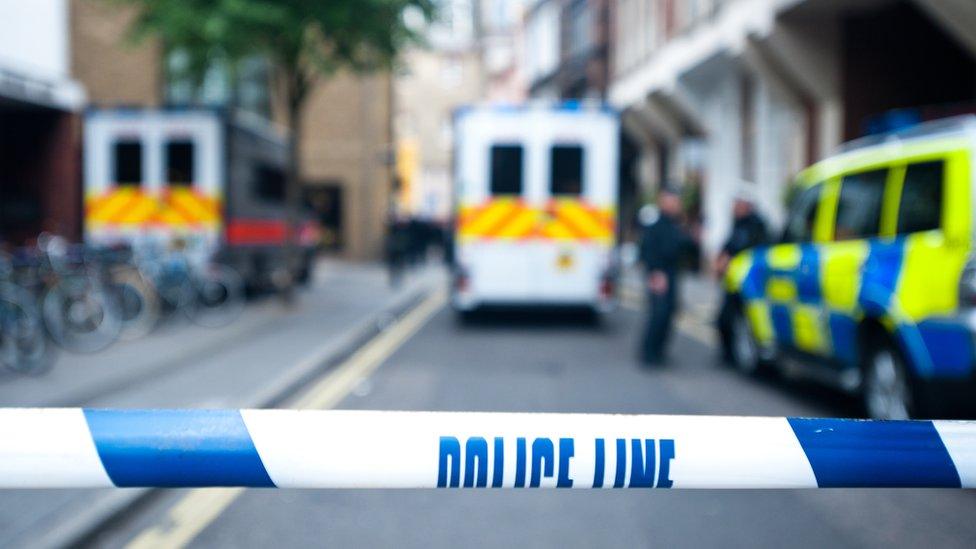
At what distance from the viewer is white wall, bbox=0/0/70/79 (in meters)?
18.4

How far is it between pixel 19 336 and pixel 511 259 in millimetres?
6534

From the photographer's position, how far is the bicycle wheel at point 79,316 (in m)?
10.9

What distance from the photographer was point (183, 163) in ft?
52.5

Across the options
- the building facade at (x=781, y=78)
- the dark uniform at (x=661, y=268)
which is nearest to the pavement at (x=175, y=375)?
the dark uniform at (x=661, y=268)

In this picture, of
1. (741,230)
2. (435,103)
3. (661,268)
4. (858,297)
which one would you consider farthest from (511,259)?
(435,103)

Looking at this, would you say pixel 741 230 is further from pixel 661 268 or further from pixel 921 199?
pixel 921 199

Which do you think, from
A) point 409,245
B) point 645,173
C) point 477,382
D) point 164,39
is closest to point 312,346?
point 477,382

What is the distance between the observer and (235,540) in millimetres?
4672

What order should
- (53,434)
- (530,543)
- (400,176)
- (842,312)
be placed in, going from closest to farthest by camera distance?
1. (53,434)
2. (530,543)
3. (842,312)
4. (400,176)

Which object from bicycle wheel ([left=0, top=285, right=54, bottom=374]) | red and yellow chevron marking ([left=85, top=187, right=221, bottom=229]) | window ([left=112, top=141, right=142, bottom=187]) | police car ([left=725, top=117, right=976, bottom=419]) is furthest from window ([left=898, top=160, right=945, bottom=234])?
window ([left=112, top=141, right=142, bottom=187])

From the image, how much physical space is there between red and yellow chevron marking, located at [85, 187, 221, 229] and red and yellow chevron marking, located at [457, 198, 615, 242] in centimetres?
409

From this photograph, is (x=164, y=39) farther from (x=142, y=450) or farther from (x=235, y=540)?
(x=142, y=450)

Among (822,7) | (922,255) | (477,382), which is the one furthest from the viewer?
(822,7)

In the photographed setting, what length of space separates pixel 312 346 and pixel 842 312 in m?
5.99
